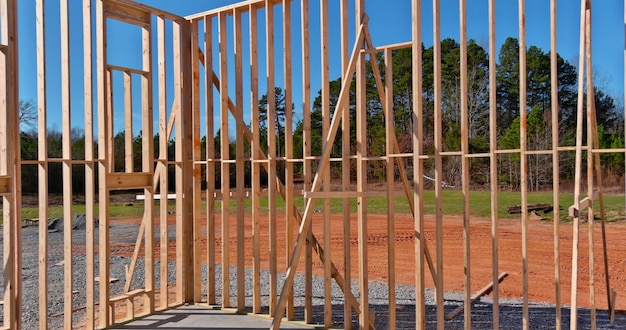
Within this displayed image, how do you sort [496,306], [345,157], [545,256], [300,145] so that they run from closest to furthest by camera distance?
[496,306] → [345,157] → [545,256] → [300,145]

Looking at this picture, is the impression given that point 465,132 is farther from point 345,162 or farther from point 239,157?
point 239,157

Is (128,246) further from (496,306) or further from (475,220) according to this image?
(496,306)

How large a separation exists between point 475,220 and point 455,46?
8501 mm

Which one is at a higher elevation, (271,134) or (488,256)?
(271,134)

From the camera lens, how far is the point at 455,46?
2348 cm

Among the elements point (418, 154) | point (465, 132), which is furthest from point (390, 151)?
point (465, 132)

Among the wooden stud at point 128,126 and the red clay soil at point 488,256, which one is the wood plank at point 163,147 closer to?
the wooden stud at point 128,126

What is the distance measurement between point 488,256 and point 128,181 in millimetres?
10268

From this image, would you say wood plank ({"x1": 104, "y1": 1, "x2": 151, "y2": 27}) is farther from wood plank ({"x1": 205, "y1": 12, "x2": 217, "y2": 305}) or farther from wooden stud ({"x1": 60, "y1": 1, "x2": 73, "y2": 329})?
wood plank ({"x1": 205, "y1": 12, "x2": 217, "y2": 305})

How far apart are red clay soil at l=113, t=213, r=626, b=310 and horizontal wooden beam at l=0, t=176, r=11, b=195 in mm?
4077

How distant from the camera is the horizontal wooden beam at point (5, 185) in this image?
5.51 m

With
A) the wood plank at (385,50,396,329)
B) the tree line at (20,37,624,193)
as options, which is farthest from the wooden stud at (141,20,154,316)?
the tree line at (20,37,624,193)

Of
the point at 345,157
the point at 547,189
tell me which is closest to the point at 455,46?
the point at 547,189

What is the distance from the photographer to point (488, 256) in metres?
14.1
